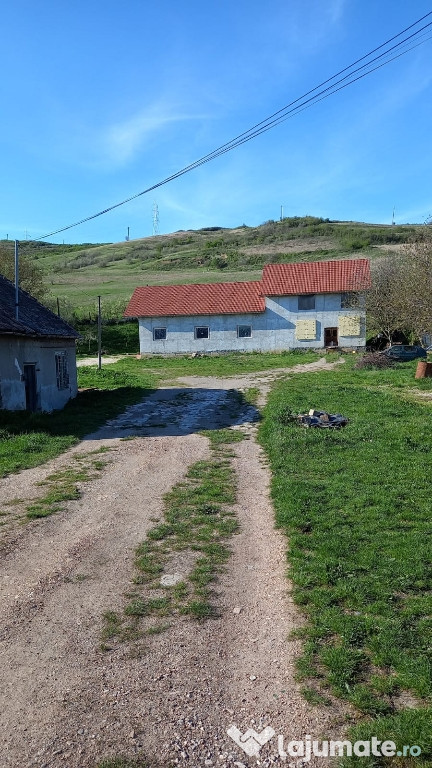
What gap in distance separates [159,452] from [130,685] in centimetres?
806

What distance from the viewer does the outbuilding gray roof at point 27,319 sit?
15.5m

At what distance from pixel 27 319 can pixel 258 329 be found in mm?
23457

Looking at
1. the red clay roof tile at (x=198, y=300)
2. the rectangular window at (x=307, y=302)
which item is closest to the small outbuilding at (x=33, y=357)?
the red clay roof tile at (x=198, y=300)

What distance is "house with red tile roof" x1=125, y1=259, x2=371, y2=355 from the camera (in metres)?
37.6

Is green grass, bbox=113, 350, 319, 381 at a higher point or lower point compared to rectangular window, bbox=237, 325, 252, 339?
lower

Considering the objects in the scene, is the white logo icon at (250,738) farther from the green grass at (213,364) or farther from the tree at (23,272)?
the tree at (23,272)

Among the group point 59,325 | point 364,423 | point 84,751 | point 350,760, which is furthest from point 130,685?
point 59,325

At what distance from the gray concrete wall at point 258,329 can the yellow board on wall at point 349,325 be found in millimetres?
214

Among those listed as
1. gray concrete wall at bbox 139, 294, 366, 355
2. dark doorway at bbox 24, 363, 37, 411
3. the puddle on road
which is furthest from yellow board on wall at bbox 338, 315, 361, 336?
dark doorway at bbox 24, 363, 37, 411

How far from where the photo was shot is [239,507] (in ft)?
27.0

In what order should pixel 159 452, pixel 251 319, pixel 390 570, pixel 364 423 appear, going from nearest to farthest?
pixel 390 570 < pixel 159 452 < pixel 364 423 < pixel 251 319

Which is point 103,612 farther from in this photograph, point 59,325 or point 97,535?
point 59,325

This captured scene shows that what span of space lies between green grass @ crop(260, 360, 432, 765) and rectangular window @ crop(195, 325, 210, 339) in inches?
1037

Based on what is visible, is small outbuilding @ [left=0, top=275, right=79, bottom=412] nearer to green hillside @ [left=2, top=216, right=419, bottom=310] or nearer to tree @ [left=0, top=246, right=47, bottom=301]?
tree @ [left=0, top=246, right=47, bottom=301]
